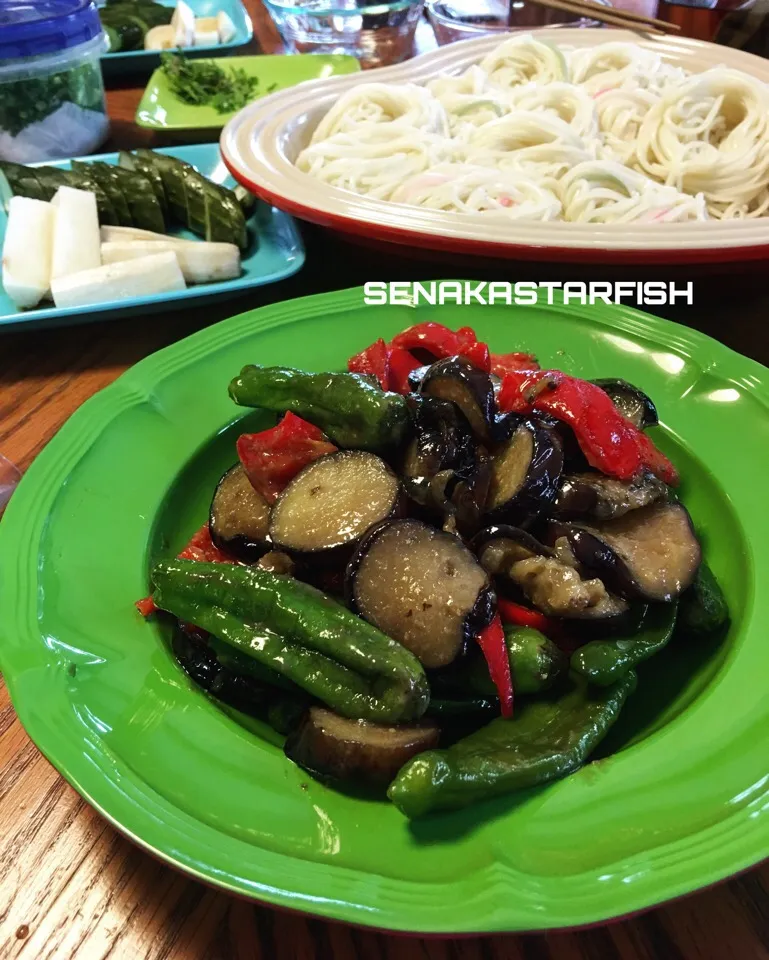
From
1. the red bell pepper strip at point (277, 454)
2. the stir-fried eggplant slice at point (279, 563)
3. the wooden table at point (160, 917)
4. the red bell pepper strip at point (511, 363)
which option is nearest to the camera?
the wooden table at point (160, 917)

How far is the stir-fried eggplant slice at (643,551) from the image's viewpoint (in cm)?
138

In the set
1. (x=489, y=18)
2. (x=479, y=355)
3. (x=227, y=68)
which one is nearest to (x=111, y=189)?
(x=227, y=68)

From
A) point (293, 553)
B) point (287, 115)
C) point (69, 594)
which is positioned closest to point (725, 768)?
point (293, 553)

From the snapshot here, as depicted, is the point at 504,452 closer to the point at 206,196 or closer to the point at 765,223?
the point at 765,223

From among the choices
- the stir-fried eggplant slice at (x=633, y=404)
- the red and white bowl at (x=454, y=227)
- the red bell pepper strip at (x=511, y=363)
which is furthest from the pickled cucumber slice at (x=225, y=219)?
the stir-fried eggplant slice at (x=633, y=404)

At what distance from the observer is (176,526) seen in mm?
1797

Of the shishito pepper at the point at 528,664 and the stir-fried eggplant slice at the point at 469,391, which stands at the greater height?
the stir-fried eggplant slice at the point at 469,391

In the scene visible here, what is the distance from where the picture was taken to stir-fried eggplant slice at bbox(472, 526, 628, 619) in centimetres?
132

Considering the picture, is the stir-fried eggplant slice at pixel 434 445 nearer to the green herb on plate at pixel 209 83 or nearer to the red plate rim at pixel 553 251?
the red plate rim at pixel 553 251

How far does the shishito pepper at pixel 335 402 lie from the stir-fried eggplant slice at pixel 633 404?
52cm

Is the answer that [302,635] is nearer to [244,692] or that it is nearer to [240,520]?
[244,692]

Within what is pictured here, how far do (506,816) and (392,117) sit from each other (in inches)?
134

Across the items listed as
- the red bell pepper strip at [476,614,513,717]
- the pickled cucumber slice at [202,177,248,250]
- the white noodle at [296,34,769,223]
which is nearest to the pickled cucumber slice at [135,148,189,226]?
the pickled cucumber slice at [202,177,248,250]

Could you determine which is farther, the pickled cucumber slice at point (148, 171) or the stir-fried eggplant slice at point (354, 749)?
the pickled cucumber slice at point (148, 171)
